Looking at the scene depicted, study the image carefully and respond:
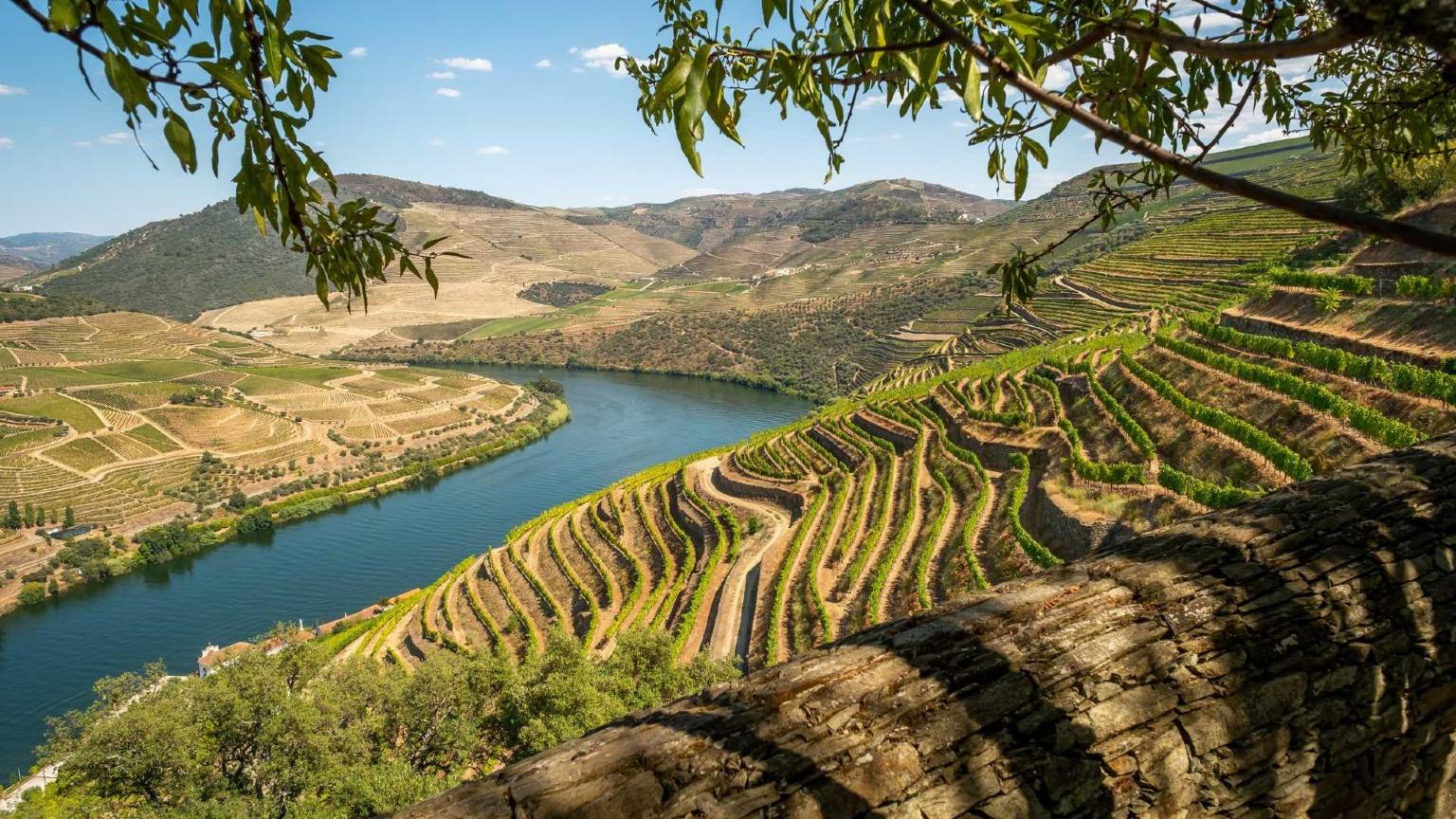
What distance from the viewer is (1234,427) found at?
1605cm

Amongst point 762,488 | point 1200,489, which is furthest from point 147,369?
point 1200,489

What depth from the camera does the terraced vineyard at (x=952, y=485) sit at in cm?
1521

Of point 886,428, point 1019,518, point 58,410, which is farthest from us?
point 58,410

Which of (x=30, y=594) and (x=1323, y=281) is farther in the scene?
(x=30, y=594)

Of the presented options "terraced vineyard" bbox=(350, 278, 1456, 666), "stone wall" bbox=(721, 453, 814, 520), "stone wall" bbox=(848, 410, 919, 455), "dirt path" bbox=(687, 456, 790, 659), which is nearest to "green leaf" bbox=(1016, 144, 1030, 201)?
"terraced vineyard" bbox=(350, 278, 1456, 666)

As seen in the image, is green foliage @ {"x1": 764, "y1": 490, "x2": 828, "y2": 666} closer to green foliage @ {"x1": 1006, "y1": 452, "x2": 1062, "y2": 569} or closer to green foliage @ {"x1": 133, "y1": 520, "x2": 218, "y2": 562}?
green foliage @ {"x1": 1006, "y1": 452, "x2": 1062, "y2": 569}

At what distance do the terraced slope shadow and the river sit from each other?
4036 centimetres

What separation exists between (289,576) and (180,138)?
2046 inches

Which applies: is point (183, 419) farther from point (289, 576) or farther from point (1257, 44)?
point (1257, 44)

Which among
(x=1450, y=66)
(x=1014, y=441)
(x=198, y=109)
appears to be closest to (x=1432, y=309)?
(x=1014, y=441)

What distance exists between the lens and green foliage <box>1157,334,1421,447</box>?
41.4 ft

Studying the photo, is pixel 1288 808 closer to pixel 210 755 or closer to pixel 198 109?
pixel 198 109

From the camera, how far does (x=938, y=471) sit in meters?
25.1

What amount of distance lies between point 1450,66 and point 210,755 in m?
20.5
